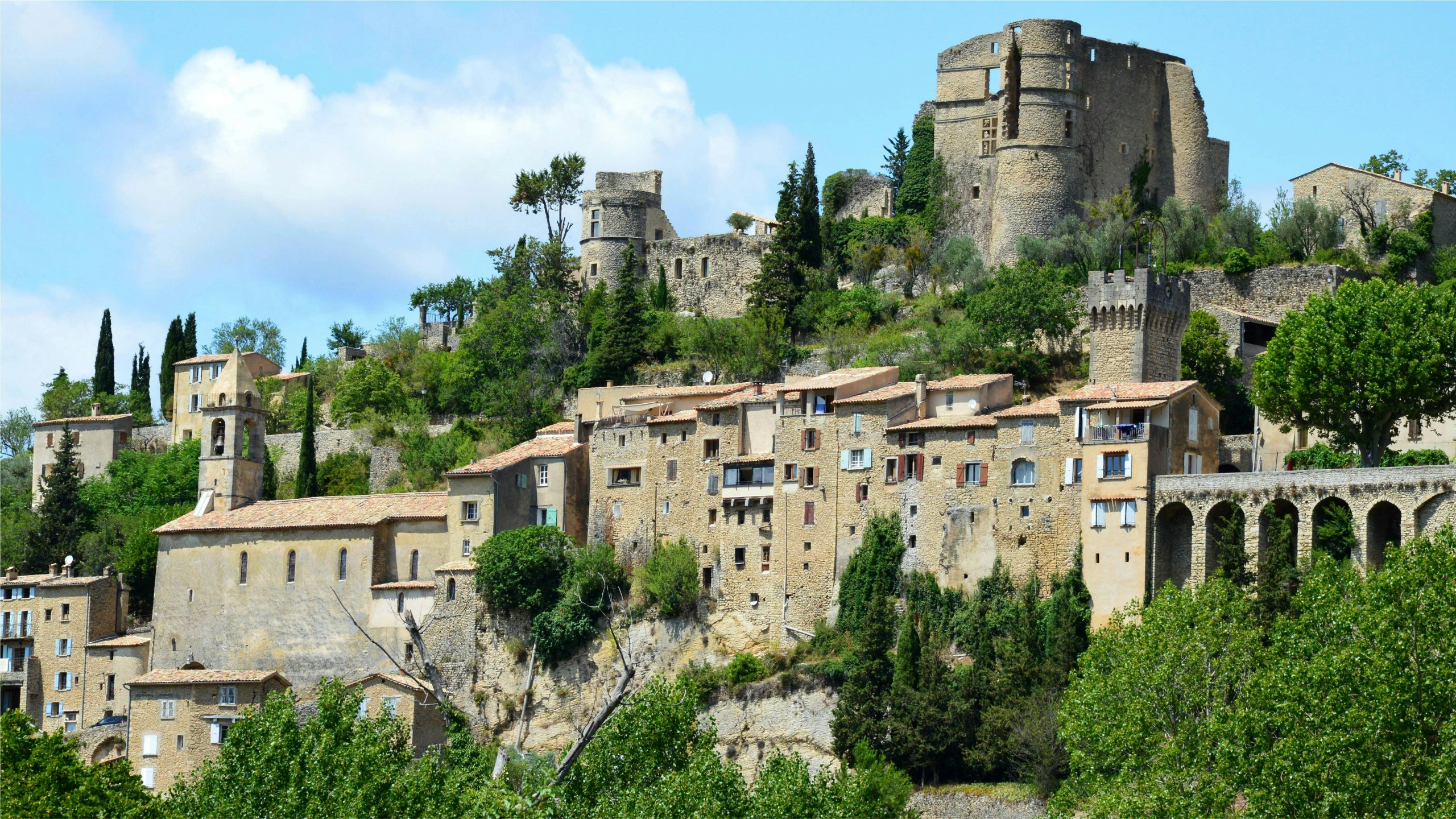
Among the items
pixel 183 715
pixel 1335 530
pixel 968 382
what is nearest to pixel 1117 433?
pixel 968 382

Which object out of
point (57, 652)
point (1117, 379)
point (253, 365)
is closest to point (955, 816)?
point (1117, 379)

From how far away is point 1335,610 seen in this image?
173ft

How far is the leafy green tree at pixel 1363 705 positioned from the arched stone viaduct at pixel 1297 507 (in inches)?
349

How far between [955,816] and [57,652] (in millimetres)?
38726

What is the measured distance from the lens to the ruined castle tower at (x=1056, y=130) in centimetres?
9481

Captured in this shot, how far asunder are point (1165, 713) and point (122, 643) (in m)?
43.0

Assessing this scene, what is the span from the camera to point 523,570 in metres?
75.0

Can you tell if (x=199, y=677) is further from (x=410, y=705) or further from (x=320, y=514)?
(x=320, y=514)

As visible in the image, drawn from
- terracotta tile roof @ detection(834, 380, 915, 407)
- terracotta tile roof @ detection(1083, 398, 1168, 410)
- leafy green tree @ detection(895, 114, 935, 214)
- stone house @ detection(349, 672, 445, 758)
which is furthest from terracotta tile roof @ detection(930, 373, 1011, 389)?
leafy green tree @ detection(895, 114, 935, 214)

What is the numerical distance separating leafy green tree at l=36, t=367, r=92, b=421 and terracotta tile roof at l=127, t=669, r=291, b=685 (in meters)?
32.5

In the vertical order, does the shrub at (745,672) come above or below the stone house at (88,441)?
below

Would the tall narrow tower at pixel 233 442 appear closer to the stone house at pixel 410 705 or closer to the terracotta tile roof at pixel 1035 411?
the stone house at pixel 410 705

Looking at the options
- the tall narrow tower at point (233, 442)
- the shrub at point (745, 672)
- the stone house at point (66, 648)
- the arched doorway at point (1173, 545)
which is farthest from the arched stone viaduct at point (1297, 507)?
the stone house at point (66, 648)

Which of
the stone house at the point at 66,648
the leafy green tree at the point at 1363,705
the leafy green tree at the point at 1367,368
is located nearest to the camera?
the leafy green tree at the point at 1363,705
